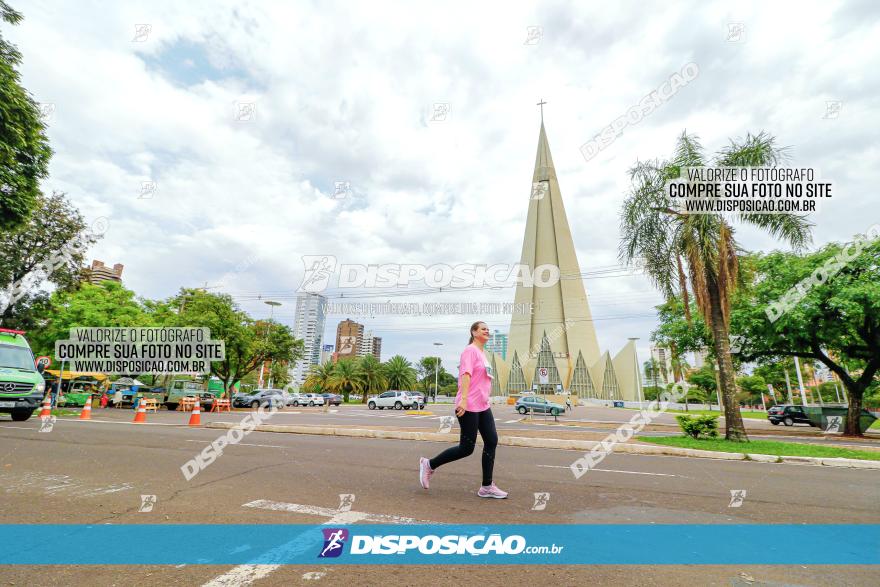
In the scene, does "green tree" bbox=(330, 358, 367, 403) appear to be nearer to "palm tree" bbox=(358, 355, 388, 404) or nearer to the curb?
"palm tree" bbox=(358, 355, 388, 404)

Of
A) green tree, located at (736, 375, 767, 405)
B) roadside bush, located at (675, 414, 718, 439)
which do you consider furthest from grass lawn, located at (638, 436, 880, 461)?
green tree, located at (736, 375, 767, 405)

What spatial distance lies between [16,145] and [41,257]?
595 inches

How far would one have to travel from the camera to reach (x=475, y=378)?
4.84m

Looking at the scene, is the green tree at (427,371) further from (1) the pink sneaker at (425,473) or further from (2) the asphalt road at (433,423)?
(1) the pink sneaker at (425,473)

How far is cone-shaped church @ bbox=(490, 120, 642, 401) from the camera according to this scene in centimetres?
9200

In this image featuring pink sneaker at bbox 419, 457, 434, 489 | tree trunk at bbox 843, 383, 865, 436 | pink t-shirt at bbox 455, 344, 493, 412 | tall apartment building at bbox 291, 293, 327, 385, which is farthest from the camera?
tall apartment building at bbox 291, 293, 327, 385

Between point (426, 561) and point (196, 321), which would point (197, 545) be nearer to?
point (426, 561)

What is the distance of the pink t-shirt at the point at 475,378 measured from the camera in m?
4.79

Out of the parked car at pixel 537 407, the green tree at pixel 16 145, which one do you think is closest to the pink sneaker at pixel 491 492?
the green tree at pixel 16 145

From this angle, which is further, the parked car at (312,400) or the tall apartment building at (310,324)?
the tall apartment building at (310,324)

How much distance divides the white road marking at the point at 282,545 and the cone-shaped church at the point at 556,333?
90.8m

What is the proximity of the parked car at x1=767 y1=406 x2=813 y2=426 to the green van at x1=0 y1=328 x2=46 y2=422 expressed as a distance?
122 feet

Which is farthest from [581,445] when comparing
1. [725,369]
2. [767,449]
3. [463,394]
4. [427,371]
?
[427,371]

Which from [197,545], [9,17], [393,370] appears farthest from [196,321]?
[393,370]
